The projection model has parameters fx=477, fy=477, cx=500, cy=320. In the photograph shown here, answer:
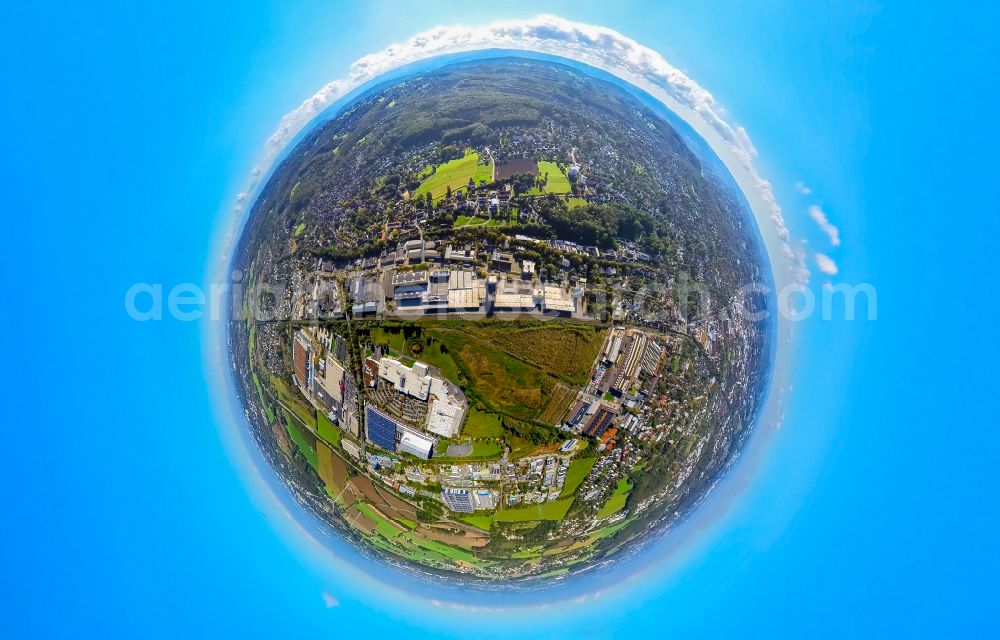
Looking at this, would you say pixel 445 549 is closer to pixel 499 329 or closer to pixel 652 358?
pixel 499 329

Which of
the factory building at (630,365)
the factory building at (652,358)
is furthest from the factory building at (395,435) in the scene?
the factory building at (652,358)

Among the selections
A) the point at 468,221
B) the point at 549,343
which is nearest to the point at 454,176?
the point at 468,221

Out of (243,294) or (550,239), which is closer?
(550,239)

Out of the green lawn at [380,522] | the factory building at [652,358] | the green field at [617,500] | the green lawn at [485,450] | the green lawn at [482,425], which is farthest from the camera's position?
the green lawn at [380,522]

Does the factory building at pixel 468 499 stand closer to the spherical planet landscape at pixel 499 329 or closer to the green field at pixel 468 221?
the spherical planet landscape at pixel 499 329

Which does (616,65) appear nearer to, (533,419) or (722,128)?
(722,128)

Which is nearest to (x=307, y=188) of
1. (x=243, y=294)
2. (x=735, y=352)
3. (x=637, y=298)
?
(x=243, y=294)
